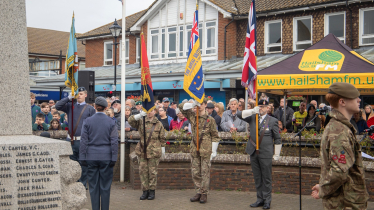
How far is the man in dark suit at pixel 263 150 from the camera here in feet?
25.3

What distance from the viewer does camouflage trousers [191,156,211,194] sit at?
26.7 feet

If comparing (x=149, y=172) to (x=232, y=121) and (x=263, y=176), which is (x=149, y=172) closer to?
(x=263, y=176)

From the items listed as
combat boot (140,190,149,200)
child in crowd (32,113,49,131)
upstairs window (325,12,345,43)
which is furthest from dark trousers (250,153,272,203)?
upstairs window (325,12,345,43)

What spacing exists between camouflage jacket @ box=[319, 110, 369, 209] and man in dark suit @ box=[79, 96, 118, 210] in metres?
4.06

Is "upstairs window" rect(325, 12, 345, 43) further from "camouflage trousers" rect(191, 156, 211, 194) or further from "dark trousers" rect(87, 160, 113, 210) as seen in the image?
"dark trousers" rect(87, 160, 113, 210)

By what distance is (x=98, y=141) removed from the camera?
22.4ft

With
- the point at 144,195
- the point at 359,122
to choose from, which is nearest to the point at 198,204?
the point at 144,195

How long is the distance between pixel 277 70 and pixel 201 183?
3.90 metres

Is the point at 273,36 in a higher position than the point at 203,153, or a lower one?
higher

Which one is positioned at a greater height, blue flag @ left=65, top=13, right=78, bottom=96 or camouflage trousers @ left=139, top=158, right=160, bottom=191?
blue flag @ left=65, top=13, right=78, bottom=96

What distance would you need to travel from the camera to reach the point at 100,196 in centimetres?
736

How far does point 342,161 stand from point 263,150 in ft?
13.8

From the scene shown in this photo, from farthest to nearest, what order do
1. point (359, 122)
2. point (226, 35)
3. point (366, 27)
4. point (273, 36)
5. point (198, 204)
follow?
point (226, 35)
point (273, 36)
point (366, 27)
point (359, 122)
point (198, 204)

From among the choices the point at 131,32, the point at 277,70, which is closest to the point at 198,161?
the point at 277,70
